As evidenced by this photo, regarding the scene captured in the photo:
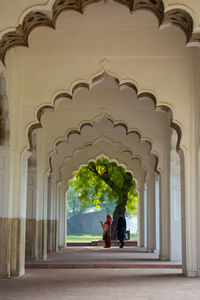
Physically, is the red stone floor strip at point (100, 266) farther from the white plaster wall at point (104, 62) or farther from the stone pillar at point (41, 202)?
the white plaster wall at point (104, 62)

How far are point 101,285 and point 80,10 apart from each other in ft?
15.3

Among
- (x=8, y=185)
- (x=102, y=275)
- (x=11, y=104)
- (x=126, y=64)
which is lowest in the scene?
(x=102, y=275)

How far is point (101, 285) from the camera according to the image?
932 cm

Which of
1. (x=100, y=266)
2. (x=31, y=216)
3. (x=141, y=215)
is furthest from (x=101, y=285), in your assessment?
(x=141, y=215)

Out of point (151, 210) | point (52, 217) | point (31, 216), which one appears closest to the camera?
point (31, 216)

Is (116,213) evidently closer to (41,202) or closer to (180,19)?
(41,202)

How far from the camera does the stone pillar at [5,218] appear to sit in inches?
407

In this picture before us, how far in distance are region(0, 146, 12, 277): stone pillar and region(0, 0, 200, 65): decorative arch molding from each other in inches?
122

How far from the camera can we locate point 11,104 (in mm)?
10570

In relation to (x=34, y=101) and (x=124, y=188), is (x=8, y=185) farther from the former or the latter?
(x=124, y=188)

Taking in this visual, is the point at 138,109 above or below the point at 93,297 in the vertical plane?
above

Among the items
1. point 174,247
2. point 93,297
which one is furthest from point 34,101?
point 174,247

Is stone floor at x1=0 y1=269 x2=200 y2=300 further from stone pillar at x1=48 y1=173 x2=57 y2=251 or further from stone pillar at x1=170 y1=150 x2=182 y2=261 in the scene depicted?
stone pillar at x1=48 y1=173 x2=57 y2=251

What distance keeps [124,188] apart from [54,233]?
24.3 ft
